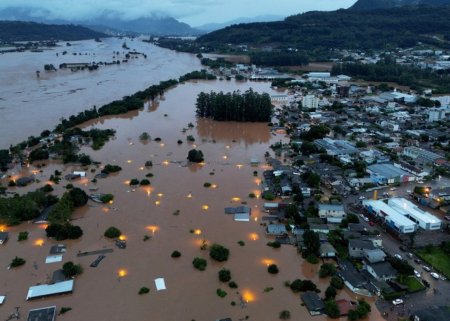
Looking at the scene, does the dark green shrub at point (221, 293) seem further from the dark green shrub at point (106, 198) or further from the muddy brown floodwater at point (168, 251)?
the dark green shrub at point (106, 198)

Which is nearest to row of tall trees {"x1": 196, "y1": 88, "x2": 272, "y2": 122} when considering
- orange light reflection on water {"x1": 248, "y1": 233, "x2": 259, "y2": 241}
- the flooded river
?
the flooded river

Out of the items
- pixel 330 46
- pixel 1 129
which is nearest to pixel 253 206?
pixel 1 129

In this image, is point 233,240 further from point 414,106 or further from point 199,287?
point 414,106

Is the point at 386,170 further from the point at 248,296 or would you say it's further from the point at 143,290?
the point at 143,290

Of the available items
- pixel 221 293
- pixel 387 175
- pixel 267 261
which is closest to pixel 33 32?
pixel 387 175

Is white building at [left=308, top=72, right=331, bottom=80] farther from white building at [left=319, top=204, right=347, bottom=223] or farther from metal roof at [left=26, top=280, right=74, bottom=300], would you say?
metal roof at [left=26, top=280, right=74, bottom=300]

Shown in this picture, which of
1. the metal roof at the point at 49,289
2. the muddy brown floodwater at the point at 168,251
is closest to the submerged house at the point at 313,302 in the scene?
the muddy brown floodwater at the point at 168,251
